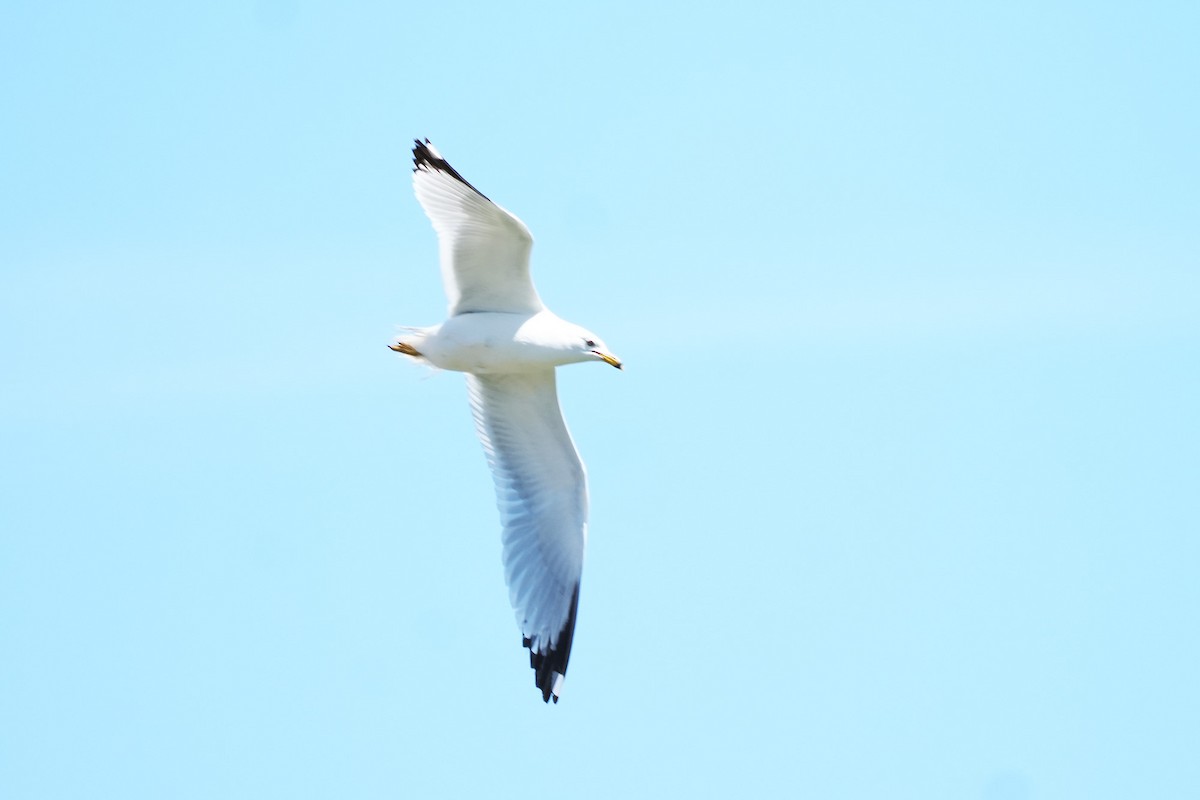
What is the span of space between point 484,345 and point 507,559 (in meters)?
1.62

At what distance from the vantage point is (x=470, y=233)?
395 inches

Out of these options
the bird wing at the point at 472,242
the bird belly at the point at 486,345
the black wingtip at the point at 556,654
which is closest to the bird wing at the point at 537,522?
the black wingtip at the point at 556,654

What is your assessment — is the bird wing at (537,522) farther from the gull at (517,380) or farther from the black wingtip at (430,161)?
the black wingtip at (430,161)

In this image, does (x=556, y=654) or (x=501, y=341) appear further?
(x=556, y=654)

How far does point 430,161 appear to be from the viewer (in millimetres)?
10031

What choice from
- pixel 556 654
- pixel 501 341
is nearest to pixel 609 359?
pixel 501 341

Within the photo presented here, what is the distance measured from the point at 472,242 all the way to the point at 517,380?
3.53 ft

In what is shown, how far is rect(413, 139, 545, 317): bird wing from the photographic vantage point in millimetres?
9891

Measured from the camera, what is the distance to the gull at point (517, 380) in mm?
10023

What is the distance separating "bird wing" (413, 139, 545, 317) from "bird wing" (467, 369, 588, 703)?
0.69 metres

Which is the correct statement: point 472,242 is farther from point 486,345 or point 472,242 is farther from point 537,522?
point 537,522

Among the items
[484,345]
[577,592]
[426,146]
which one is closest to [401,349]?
[484,345]

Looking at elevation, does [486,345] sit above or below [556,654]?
above

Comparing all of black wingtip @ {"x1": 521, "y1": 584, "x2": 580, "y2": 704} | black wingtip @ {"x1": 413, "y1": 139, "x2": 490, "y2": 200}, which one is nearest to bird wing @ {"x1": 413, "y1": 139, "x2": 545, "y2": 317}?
black wingtip @ {"x1": 413, "y1": 139, "x2": 490, "y2": 200}
